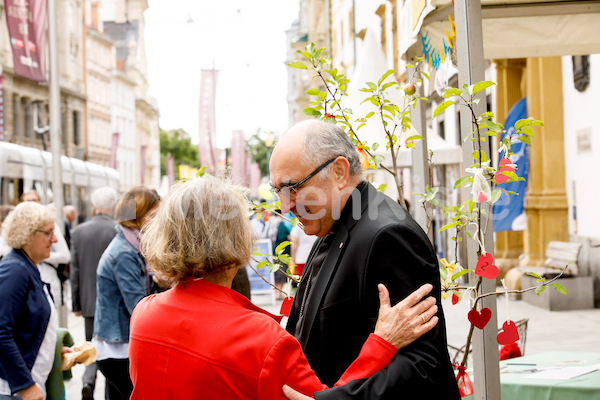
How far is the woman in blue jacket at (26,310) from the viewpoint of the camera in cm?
399

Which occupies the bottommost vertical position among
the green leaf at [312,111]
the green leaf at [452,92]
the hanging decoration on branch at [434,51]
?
the green leaf at [452,92]

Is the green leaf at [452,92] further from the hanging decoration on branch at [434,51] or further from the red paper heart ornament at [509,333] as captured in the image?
the hanging decoration on branch at [434,51]

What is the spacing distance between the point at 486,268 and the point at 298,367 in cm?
105

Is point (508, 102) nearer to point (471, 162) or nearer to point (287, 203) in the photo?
point (471, 162)

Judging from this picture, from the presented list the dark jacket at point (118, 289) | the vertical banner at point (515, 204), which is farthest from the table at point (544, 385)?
the vertical banner at point (515, 204)


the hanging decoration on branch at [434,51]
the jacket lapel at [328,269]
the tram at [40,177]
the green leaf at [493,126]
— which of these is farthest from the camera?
the tram at [40,177]

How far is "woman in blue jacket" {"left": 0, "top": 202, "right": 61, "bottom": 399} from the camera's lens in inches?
157

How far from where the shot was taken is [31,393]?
4043mm

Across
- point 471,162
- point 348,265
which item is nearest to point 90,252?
point 471,162

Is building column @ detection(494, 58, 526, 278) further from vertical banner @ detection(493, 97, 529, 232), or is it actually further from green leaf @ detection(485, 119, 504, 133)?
green leaf @ detection(485, 119, 504, 133)

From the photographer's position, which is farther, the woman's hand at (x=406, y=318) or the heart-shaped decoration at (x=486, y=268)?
the heart-shaped decoration at (x=486, y=268)

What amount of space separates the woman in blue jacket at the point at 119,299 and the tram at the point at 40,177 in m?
13.2

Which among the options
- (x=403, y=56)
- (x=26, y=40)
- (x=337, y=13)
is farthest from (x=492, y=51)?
(x=337, y=13)

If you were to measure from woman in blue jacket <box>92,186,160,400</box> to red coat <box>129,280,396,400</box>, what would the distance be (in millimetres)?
2597
